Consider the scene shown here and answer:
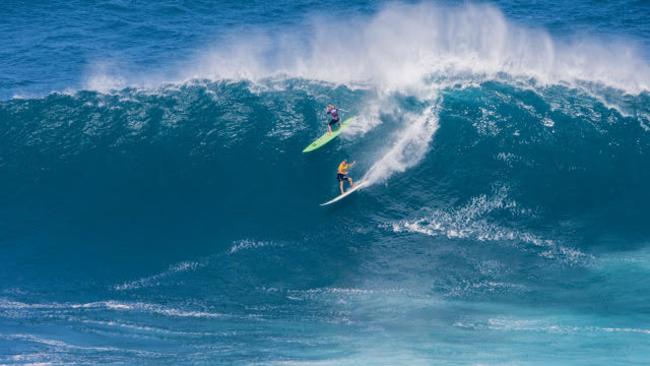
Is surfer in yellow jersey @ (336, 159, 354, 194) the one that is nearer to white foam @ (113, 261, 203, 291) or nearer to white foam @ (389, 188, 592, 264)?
white foam @ (389, 188, 592, 264)

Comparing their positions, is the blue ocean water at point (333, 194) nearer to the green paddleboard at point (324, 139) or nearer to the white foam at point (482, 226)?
the white foam at point (482, 226)

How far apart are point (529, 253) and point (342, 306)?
8.27m

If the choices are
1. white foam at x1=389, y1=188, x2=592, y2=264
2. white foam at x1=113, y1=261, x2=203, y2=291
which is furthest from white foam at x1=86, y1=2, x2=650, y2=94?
white foam at x1=113, y1=261, x2=203, y2=291

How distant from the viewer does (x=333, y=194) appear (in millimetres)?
30672

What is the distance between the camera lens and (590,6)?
4353 cm

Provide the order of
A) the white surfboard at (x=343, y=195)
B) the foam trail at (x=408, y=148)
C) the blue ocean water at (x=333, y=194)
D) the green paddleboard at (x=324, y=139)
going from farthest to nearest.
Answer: the green paddleboard at (x=324, y=139), the foam trail at (x=408, y=148), the white surfboard at (x=343, y=195), the blue ocean water at (x=333, y=194)

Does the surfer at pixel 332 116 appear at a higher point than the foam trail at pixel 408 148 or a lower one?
higher

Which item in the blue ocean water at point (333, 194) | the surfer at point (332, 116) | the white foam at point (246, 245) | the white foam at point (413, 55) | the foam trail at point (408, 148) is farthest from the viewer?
the white foam at point (413, 55)

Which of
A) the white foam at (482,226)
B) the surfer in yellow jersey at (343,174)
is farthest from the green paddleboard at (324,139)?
the white foam at (482,226)

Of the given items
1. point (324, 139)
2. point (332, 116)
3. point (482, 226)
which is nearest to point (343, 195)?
point (324, 139)

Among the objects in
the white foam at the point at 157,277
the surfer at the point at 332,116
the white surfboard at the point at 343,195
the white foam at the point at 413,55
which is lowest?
the white foam at the point at 157,277

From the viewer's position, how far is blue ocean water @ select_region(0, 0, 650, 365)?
84.4 ft

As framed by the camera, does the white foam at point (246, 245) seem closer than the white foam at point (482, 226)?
No

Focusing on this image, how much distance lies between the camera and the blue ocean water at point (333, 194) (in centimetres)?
2573
